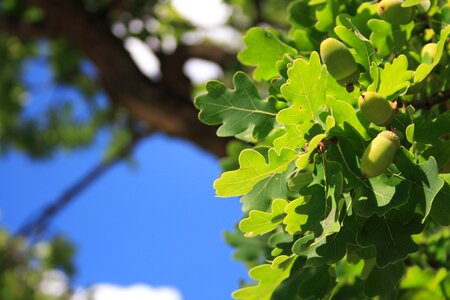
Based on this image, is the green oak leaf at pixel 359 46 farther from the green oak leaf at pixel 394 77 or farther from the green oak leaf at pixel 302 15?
the green oak leaf at pixel 302 15

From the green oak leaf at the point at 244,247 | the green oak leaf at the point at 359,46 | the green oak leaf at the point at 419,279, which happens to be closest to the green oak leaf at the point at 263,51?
the green oak leaf at the point at 359,46

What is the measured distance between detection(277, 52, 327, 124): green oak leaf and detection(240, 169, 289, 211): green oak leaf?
0.35 feet

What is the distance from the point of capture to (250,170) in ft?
2.95

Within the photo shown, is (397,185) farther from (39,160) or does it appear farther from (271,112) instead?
(39,160)

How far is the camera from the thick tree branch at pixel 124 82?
3193mm

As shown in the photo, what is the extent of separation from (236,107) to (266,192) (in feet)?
0.48

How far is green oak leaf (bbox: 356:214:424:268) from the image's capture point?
894 mm

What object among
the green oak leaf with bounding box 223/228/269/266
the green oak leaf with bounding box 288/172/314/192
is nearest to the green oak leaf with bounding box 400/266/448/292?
the green oak leaf with bounding box 223/228/269/266

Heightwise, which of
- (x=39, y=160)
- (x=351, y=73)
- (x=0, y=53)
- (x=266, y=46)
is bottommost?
(x=351, y=73)

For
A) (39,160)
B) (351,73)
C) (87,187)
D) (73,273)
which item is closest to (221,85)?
(351,73)

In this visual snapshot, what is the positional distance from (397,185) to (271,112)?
0.77 ft

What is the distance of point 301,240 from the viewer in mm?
900

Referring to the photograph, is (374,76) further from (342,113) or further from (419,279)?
(419,279)

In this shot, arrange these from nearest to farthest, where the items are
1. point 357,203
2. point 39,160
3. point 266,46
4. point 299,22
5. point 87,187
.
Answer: point 357,203 < point 266,46 < point 299,22 < point 87,187 < point 39,160
